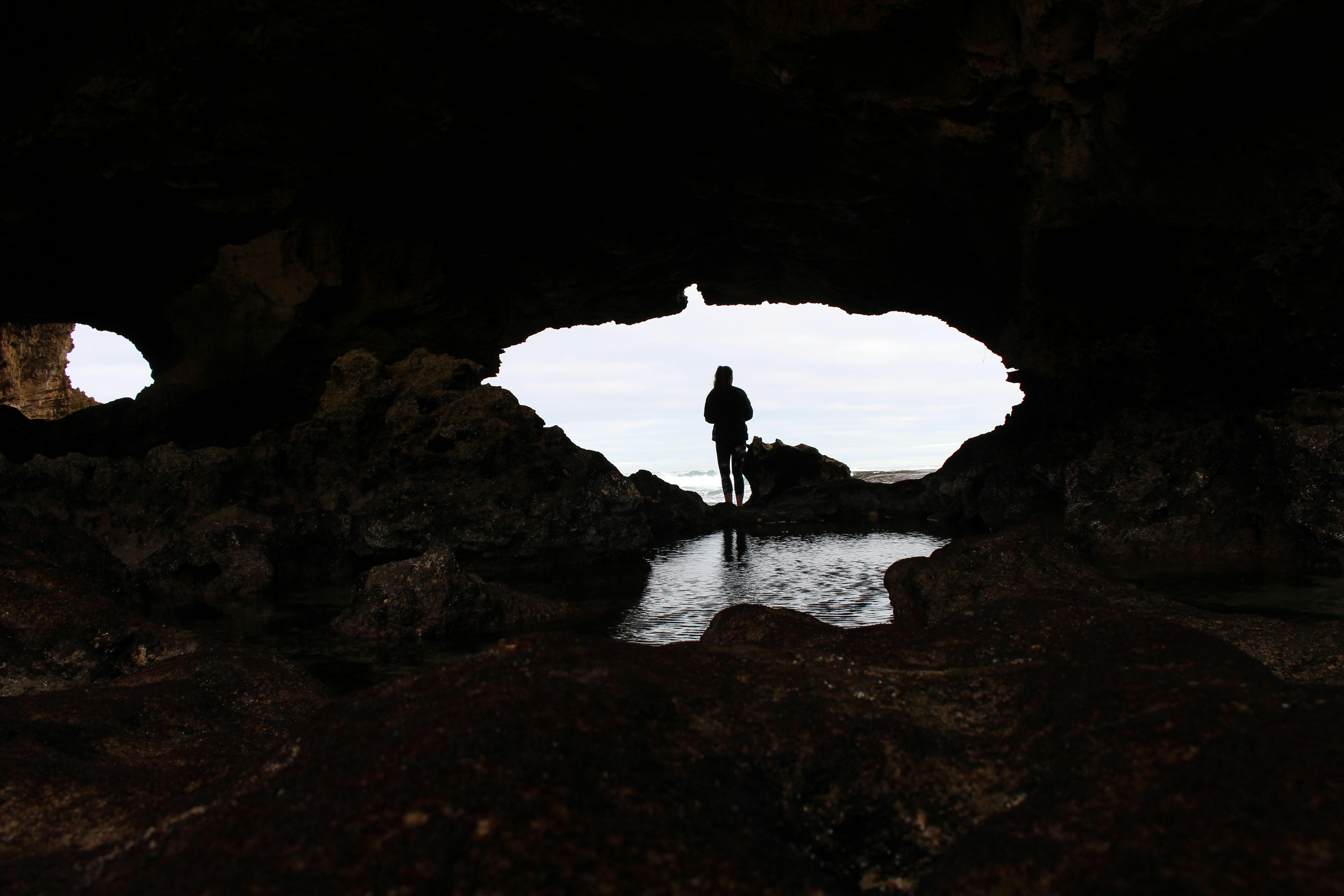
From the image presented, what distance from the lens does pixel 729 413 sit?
15062mm

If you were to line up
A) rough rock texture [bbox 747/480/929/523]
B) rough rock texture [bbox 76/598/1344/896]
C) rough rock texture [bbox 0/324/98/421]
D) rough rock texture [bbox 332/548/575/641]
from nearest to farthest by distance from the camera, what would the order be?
rough rock texture [bbox 76/598/1344/896]
rough rock texture [bbox 332/548/575/641]
rough rock texture [bbox 747/480/929/523]
rough rock texture [bbox 0/324/98/421]

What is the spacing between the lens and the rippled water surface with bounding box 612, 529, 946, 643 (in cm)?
511

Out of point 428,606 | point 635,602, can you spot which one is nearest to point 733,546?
point 635,602

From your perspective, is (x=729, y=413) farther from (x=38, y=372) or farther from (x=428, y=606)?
(x=38, y=372)

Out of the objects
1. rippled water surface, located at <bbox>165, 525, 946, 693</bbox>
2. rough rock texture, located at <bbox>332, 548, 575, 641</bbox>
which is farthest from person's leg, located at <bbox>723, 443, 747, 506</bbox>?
rough rock texture, located at <bbox>332, 548, 575, 641</bbox>

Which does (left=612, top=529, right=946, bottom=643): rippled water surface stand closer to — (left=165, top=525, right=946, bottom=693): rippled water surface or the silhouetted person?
(left=165, top=525, right=946, bottom=693): rippled water surface

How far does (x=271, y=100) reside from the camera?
744 cm

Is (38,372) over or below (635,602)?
over

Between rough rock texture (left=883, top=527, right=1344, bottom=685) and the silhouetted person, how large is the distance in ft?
32.7

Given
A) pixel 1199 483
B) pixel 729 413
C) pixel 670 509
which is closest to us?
pixel 1199 483

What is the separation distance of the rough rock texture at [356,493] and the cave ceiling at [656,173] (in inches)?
83.5

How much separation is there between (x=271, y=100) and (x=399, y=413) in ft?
10.2

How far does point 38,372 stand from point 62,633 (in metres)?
17.8

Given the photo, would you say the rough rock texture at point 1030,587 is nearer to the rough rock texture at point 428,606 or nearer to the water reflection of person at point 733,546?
the rough rock texture at point 428,606
